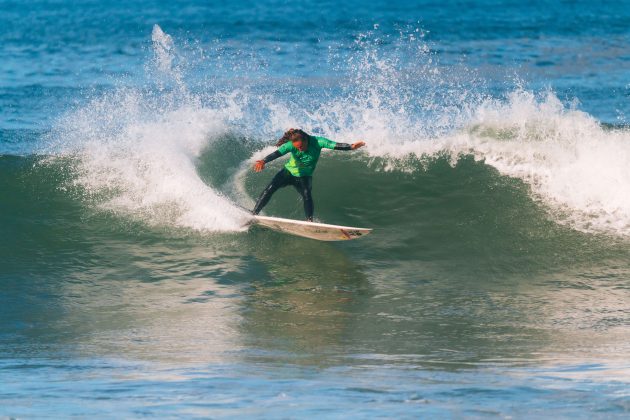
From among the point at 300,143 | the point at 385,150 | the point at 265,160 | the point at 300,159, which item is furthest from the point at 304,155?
the point at 385,150

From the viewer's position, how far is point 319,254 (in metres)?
10.7

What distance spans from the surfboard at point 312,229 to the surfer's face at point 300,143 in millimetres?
868

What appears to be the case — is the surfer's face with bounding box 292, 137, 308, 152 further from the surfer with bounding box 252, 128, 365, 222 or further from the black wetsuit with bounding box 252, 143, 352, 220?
the black wetsuit with bounding box 252, 143, 352, 220

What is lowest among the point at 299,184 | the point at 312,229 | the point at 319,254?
the point at 319,254

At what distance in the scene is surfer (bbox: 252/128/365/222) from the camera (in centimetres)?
1029

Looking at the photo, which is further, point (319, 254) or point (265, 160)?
point (319, 254)

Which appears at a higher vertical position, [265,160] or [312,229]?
[265,160]

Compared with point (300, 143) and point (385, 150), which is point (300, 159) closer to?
point (300, 143)

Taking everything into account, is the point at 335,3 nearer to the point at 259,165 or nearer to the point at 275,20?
the point at 275,20

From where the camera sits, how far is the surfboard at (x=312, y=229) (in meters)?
10.4

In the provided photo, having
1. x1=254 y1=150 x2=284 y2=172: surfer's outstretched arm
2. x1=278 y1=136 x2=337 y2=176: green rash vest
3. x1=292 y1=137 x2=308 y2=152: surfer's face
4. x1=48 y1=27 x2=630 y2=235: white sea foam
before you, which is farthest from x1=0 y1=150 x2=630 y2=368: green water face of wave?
x1=292 y1=137 x2=308 y2=152: surfer's face

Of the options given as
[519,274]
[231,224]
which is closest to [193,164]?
[231,224]

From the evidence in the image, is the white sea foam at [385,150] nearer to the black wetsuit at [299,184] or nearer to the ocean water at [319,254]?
the ocean water at [319,254]

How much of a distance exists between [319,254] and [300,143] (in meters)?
1.35
